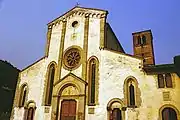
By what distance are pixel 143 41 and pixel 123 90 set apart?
14.5 meters

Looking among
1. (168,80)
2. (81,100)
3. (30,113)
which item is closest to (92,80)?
(81,100)

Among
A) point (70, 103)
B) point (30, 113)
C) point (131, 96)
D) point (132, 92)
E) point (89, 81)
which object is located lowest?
point (30, 113)

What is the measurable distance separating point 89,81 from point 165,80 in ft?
21.7

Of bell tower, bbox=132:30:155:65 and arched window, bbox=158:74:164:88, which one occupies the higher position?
bell tower, bbox=132:30:155:65

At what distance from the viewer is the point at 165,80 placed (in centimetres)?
1623

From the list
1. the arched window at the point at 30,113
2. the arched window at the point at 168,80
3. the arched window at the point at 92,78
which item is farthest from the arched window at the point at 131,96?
the arched window at the point at 30,113

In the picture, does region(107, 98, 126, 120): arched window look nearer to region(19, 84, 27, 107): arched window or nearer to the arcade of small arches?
the arcade of small arches

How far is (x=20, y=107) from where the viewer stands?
65.7 feet

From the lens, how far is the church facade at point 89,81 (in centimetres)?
1605

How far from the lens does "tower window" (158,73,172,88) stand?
1603cm

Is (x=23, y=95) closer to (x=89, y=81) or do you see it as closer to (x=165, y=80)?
(x=89, y=81)

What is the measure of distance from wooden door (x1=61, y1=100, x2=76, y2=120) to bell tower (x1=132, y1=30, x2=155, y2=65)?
14.2 m

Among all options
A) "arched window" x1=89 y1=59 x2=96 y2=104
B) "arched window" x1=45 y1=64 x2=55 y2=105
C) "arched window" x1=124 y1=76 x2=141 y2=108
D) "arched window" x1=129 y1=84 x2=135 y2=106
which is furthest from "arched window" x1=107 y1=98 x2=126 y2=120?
"arched window" x1=45 y1=64 x2=55 y2=105

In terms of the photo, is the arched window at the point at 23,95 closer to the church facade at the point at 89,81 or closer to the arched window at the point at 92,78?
the church facade at the point at 89,81
